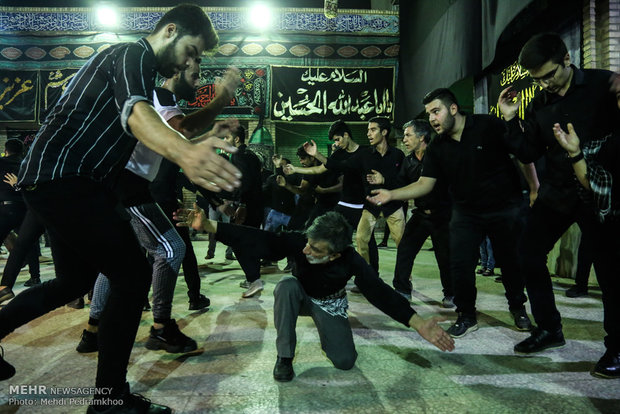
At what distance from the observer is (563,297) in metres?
4.69

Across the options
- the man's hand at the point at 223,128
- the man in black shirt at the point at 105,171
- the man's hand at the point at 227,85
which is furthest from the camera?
the man's hand at the point at 227,85

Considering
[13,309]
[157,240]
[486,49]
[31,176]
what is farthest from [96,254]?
[486,49]

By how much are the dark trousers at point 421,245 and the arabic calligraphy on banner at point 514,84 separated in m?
3.69

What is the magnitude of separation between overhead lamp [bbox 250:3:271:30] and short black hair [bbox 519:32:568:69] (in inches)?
537

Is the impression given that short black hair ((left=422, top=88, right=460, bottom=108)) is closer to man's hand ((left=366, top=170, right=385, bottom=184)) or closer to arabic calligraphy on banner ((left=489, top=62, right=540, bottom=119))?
man's hand ((left=366, top=170, right=385, bottom=184))

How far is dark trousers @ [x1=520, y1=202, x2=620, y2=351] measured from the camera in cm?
253

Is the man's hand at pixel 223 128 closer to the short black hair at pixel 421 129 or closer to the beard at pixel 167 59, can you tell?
the beard at pixel 167 59

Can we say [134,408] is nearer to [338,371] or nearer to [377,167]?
[338,371]

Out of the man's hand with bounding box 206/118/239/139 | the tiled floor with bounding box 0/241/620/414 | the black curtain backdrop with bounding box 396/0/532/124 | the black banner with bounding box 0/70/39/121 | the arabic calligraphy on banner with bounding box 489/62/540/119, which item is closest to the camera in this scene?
the tiled floor with bounding box 0/241/620/414

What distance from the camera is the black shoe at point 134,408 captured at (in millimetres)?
1777

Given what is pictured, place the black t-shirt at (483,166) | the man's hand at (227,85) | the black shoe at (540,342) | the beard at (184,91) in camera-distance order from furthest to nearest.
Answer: the black t-shirt at (483,166)
the black shoe at (540,342)
the beard at (184,91)
the man's hand at (227,85)

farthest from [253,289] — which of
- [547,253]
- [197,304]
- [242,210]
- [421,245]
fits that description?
[547,253]

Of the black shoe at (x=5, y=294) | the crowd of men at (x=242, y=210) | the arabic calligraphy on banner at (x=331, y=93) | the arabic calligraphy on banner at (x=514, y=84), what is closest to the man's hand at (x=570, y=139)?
the crowd of men at (x=242, y=210)

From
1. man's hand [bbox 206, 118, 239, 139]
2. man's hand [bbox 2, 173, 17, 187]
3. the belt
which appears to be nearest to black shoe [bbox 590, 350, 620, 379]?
the belt
